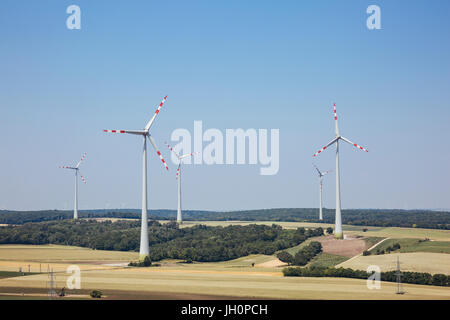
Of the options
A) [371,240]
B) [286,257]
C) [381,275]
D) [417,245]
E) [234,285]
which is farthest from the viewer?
[371,240]

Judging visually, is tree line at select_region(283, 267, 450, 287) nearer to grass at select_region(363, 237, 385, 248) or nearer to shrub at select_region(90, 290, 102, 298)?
shrub at select_region(90, 290, 102, 298)

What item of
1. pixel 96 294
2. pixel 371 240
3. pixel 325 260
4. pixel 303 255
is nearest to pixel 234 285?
pixel 96 294

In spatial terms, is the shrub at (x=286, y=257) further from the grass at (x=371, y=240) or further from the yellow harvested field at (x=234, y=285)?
the grass at (x=371, y=240)

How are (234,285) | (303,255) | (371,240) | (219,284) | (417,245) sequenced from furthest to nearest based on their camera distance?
(371,240) < (417,245) < (303,255) < (219,284) < (234,285)

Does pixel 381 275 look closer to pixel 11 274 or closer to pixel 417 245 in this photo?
pixel 417 245

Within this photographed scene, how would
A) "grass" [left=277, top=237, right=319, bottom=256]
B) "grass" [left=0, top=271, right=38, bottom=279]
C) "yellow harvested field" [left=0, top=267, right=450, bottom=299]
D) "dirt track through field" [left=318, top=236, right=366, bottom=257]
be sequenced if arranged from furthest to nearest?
"grass" [left=277, top=237, right=319, bottom=256] < "dirt track through field" [left=318, top=236, right=366, bottom=257] < "grass" [left=0, top=271, right=38, bottom=279] < "yellow harvested field" [left=0, top=267, right=450, bottom=299]

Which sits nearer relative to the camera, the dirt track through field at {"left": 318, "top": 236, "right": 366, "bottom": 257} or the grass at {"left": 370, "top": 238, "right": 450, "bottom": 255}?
the grass at {"left": 370, "top": 238, "right": 450, "bottom": 255}

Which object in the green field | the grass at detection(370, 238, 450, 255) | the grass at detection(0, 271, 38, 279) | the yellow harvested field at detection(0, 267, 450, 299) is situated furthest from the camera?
the grass at detection(370, 238, 450, 255)

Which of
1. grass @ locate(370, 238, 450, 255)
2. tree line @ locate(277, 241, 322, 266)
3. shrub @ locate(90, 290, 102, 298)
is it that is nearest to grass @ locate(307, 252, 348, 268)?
tree line @ locate(277, 241, 322, 266)
